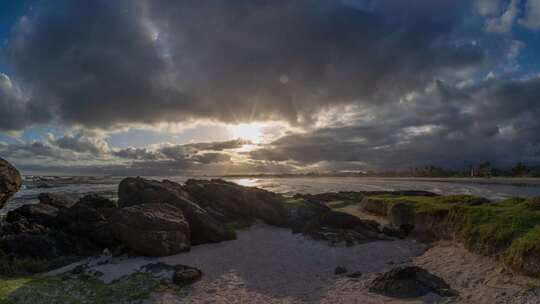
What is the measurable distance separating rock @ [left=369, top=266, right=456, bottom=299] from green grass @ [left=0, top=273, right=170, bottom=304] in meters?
9.35

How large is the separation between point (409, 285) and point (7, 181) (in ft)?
71.1

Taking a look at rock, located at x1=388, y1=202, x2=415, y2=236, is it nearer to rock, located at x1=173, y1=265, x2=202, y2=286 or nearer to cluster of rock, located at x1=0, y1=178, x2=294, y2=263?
cluster of rock, located at x1=0, y1=178, x2=294, y2=263

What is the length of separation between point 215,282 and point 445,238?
15291 mm

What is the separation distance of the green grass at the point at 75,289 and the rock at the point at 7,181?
585 cm

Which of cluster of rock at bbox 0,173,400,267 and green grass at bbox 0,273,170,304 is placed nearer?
green grass at bbox 0,273,170,304

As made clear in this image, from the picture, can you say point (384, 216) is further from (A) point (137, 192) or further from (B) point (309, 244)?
(A) point (137, 192)

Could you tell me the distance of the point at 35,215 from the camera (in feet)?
86.5

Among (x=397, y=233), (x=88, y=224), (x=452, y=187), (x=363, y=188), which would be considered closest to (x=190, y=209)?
(x=88, y=224)

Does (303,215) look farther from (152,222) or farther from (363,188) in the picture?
(363,188)

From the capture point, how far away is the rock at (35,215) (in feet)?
83.6

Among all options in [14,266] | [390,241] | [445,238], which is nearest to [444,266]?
[445,238]

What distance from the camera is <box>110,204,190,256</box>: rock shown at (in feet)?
63.2

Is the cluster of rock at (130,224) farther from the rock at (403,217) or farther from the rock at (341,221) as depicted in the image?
the rock at (403,217)

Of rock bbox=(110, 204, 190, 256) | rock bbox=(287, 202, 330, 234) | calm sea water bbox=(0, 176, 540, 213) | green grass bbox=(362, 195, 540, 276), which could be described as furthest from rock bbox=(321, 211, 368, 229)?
calm sea water bbox=(0, 176, 540, 213)
